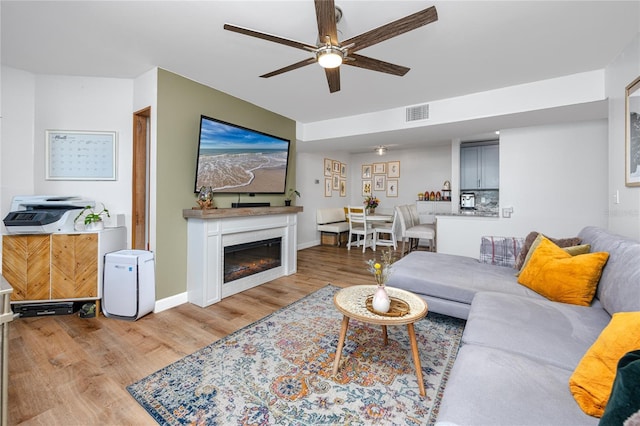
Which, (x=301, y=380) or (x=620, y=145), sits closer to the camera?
(x=301, y=380)

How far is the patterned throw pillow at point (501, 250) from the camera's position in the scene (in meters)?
2.75

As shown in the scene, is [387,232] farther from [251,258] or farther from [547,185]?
[251,258]

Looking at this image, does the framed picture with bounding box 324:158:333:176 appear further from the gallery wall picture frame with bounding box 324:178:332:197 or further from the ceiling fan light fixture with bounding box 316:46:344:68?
the ceiling fan light fixture with bounding box 316:46:344:68

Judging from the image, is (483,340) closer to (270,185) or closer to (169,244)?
(169,244)

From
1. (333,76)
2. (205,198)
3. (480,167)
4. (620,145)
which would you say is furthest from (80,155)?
(480,167)

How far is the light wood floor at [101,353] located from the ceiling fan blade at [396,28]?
2.41 metres

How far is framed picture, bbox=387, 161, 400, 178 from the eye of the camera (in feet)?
22.8

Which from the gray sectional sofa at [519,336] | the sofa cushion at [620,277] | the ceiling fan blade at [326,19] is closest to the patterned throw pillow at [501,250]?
the gray sectional sofa at [519,336]

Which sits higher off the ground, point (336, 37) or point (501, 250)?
point (336, 37)

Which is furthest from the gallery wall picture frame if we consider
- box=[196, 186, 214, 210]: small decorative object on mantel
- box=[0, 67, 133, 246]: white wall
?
box=[0, 67, 133, 246]: white wall

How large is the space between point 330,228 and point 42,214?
4.64 metres

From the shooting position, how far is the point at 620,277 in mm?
1490

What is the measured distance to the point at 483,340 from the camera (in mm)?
1372

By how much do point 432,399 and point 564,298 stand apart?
1204 millimetres
